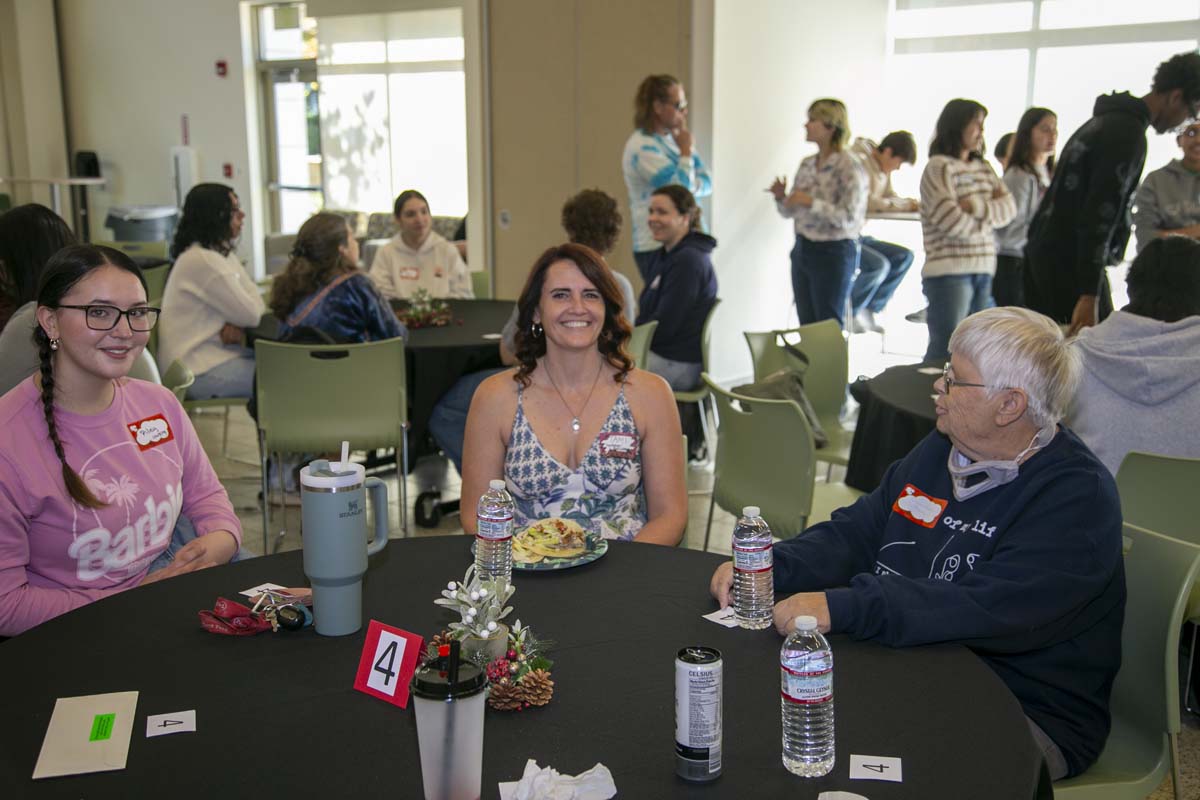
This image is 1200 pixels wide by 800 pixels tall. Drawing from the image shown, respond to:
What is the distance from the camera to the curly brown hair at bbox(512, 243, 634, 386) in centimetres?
268

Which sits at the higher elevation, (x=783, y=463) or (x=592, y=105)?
(x=592, y=105)

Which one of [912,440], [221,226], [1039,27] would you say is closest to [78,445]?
[912,440]

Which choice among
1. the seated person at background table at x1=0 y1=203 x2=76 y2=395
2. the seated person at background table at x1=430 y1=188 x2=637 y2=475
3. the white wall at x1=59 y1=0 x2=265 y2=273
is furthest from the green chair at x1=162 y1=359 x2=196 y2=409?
the white wall at x1=59 y1=0 x2=265 y2=273

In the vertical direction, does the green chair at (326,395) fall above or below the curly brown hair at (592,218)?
below

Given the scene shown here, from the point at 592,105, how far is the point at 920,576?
5.83 metres

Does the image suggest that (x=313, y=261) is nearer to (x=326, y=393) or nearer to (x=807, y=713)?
(x=326, y=393)

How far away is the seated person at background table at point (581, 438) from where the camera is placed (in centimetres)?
256

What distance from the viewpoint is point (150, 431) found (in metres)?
2.21

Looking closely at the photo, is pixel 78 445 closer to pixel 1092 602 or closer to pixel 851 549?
pixel 851 549

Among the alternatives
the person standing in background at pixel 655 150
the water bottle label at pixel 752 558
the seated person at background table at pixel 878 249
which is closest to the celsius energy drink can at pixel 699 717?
the water bottle label at pixel 752 558

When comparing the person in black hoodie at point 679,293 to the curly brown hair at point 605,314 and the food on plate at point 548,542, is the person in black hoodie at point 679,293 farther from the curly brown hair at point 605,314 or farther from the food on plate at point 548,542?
the food on plate at point 548,542

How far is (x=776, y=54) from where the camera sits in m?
7.29

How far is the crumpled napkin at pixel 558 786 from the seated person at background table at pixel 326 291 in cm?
336

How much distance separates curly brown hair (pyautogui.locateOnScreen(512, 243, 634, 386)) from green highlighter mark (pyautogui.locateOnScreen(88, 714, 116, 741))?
1.36 m
